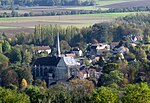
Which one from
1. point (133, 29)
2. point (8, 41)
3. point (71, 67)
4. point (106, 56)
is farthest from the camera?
point (133, 29)

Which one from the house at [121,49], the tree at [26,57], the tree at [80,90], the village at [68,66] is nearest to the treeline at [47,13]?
the tree at [26,57]

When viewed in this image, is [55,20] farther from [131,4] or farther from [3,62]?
[3,62]

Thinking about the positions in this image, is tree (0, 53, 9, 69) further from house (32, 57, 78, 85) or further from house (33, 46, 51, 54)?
house (33, 46, 51, 54)

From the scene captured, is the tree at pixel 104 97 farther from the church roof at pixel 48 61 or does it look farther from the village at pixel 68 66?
the church roof at pixel 48 61

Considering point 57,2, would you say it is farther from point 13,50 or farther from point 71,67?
point 71,67

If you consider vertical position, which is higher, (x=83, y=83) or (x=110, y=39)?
(x=83, y=83)

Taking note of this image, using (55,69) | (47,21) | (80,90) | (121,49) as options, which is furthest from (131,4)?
(80,90)

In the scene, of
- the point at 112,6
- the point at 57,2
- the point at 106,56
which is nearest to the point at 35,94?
the point at 106,56
